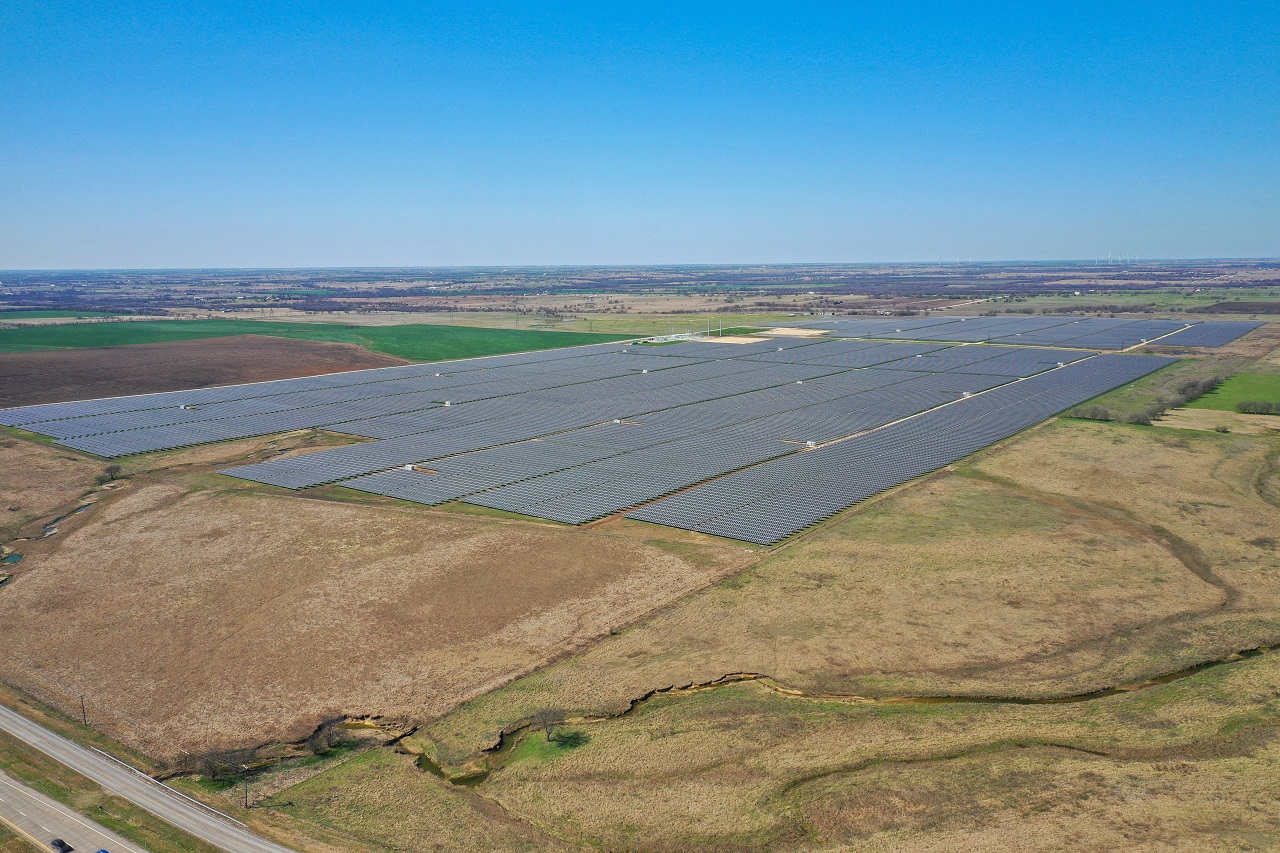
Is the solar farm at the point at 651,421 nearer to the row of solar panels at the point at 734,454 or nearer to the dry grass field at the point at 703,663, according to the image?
the row of solar panels at the point at 734,454

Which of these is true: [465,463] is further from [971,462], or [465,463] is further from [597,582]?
[971,462]

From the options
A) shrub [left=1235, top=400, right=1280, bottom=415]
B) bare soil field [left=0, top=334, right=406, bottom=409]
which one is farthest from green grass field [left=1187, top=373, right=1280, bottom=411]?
bare soil field [left=0, top=334, right=406, bottom=409]

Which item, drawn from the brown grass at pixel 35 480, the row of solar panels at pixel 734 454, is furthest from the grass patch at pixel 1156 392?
the brown grass at pixel 35 480

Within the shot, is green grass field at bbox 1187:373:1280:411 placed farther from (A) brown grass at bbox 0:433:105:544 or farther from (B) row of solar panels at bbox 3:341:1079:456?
(A) brown grass at bbox 0:433:105:544

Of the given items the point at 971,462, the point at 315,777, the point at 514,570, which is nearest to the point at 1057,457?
the point at 971,462

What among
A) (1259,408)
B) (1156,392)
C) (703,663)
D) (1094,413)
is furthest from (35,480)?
(1259,408)
